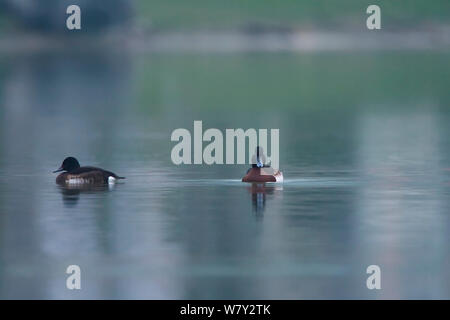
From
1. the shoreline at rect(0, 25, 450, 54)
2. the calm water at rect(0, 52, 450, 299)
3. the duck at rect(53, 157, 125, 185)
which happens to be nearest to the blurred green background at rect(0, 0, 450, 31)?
the shoreline at rect(0, 25, 450, 54)

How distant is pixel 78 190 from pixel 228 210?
112 inches

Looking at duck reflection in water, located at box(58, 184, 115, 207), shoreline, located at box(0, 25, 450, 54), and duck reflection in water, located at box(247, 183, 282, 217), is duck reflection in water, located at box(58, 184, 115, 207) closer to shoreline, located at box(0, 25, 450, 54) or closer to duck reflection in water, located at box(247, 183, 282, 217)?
duck reflection in water, located at box(247, 183, 282, 217)

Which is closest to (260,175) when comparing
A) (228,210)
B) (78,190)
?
(228,210)

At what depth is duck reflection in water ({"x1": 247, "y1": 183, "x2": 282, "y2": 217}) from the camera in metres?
20.9

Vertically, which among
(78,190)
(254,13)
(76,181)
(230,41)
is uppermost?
(254,13)

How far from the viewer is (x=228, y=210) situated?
2067 centimetres

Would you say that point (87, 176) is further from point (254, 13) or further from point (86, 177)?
point (254, 13)

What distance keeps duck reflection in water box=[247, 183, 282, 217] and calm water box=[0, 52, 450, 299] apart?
0.02 meters

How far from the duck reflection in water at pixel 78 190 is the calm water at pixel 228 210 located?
70 mm

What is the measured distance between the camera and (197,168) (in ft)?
83.7

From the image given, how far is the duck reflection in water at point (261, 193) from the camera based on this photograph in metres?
20.9

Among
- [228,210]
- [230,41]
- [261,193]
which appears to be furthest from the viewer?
[230,41]

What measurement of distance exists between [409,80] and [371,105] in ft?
63.1

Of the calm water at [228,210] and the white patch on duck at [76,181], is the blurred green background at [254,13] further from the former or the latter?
the white patch on duck at [76,181]
